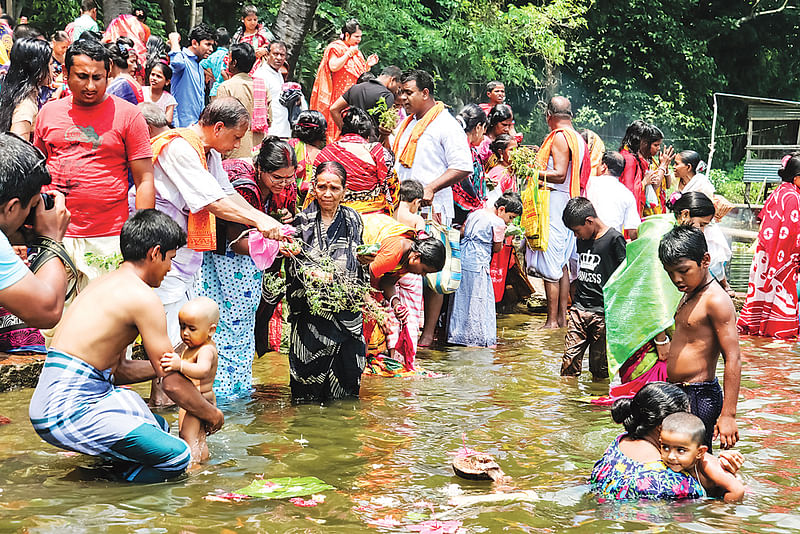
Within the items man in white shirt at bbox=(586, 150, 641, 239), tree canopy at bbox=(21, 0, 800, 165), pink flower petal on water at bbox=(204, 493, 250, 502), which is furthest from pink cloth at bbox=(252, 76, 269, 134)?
tree canopy at bbox=(21, 0, 800, 165)

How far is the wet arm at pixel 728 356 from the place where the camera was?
5.14 metres

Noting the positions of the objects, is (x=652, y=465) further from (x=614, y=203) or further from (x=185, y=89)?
(x=185, y=89)

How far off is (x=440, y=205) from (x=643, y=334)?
305cm

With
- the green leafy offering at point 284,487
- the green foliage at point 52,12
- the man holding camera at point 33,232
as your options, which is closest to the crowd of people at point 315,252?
the man holding camera at point 33,232

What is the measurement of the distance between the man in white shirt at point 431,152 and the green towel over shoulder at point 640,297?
8.35ft

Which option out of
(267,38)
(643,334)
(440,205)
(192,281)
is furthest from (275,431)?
(267,38)

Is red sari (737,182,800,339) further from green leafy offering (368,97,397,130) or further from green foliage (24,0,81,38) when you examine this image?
green foliage (24,0,81,38)

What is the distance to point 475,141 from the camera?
10.2 m

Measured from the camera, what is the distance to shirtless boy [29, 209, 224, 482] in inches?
181

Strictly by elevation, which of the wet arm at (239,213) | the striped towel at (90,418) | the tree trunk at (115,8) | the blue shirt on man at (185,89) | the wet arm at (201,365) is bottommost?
the striped towel at (90,418)

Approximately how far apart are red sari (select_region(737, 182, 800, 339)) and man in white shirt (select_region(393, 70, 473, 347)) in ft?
11.5

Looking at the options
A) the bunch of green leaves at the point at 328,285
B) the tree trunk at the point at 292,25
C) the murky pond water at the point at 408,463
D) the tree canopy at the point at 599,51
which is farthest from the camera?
the tree canopy at the point at 599,51

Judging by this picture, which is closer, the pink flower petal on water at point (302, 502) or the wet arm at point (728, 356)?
the pink flower petal on water at point (302, 502)

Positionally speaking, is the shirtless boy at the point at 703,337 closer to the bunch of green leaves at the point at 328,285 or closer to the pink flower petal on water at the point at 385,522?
the pink flower petal on water at the point at 385,522
